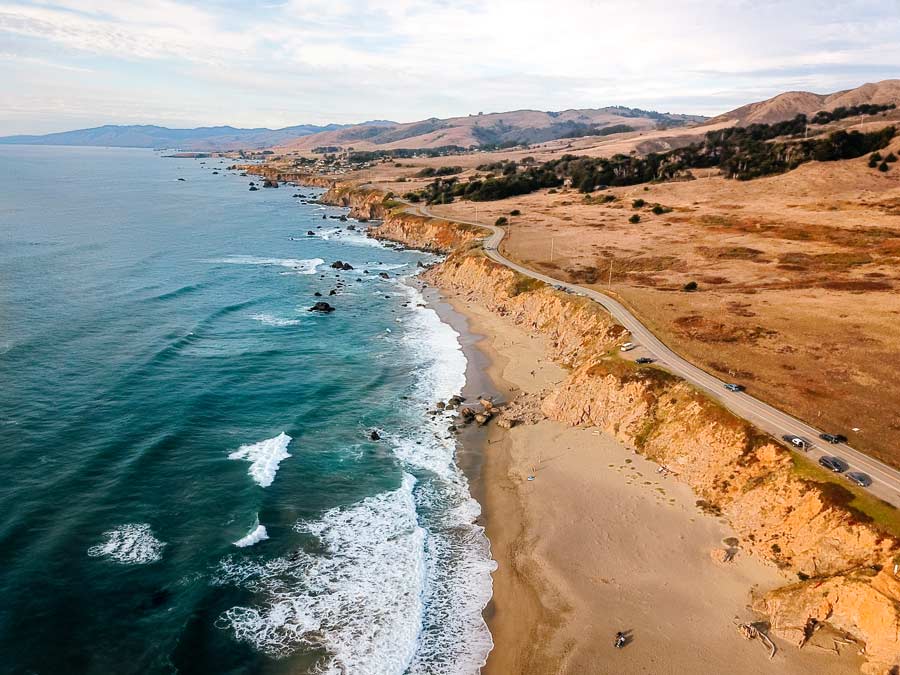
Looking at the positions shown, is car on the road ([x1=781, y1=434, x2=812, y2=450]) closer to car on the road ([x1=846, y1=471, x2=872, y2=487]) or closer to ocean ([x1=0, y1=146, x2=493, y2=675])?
car on the road ([x1=846, y1=471, x2=872, y2=487])

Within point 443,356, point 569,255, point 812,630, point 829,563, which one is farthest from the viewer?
point 569,255

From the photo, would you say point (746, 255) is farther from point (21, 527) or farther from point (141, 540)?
point (21, 527)

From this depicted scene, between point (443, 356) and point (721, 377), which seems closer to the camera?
point (721, 377)

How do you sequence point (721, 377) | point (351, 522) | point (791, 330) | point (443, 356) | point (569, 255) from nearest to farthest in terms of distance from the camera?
point (351, 522), point (721, 377), point (791, 330), point (443, 356), point (569, 255)

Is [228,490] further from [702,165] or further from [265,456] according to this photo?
[702,165]

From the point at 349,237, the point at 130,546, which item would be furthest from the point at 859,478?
the point at 349,237

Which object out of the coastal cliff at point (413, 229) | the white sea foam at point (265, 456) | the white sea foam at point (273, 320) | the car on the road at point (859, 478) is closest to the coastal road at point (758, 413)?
the car on the road at point (859, 478)

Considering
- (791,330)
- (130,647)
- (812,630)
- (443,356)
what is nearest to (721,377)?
(791,330)
